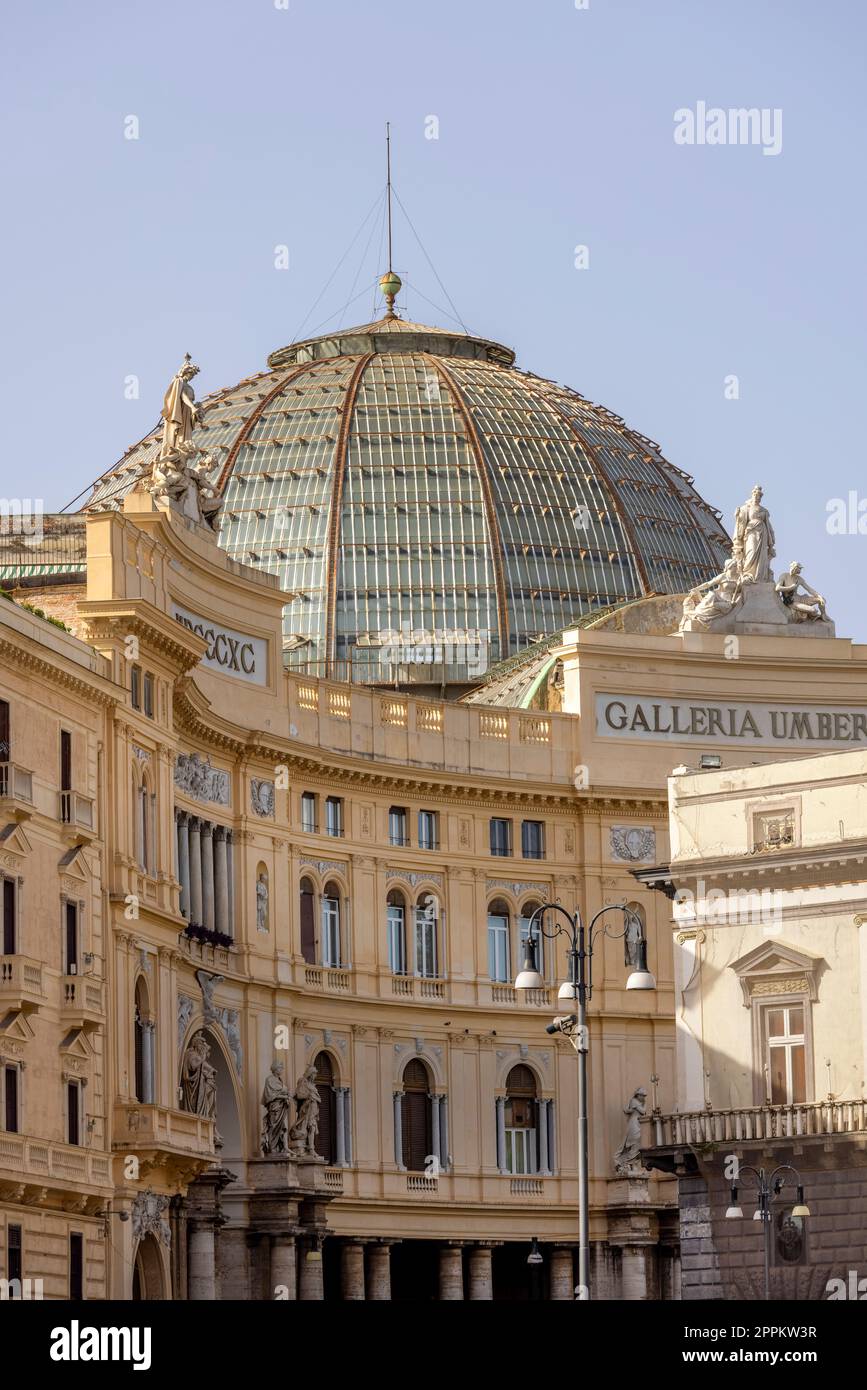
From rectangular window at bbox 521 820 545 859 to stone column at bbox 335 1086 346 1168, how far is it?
10.2 m

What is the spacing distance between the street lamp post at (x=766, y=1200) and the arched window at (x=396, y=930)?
997 inches

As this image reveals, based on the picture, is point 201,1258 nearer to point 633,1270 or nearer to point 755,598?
point 633,1270

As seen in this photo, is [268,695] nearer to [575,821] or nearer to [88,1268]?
[575,821]

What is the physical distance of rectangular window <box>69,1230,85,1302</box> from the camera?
6681 cm

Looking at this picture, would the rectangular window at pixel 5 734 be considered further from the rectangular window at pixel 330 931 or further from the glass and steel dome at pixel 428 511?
the glass and steel dome at pixel 428 511

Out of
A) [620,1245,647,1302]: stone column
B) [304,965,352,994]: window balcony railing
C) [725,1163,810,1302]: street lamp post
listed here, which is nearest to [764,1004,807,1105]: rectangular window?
[725,1163,810,1302]: street lamp post

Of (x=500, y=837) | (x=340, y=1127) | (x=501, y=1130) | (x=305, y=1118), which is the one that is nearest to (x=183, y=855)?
(x=305, y=1118)

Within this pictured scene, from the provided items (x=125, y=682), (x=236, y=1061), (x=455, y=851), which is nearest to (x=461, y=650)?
(x=455, y=851)

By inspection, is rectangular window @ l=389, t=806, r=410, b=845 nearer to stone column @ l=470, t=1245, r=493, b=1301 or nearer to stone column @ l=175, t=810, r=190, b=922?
stone column @ l=175, t=810, r=190, b=922

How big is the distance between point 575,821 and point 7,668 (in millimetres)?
34438

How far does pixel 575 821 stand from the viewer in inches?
3841

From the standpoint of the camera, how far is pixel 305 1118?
285ft

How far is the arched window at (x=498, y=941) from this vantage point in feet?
316

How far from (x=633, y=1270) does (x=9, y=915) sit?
1333 inches
